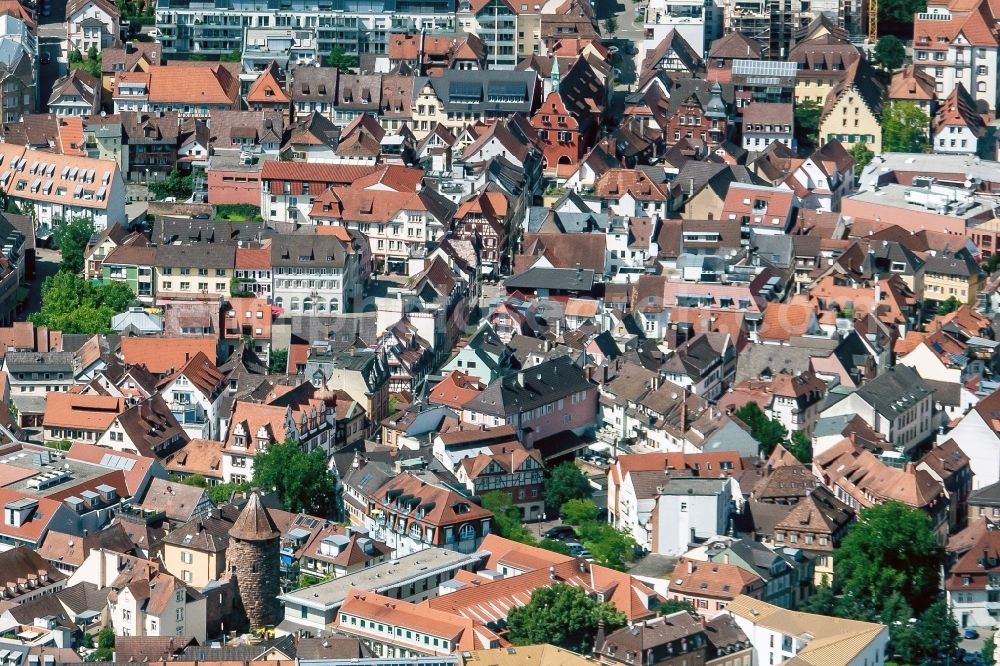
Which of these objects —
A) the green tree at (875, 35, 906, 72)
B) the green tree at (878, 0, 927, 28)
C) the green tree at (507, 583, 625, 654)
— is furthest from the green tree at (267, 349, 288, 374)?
the green tree at (878, 0, 927, 28)

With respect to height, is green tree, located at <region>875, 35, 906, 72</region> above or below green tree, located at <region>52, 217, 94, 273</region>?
above

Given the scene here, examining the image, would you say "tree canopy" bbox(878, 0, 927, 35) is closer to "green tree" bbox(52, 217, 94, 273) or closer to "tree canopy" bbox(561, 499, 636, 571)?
"green tree" bbox(52, 217, 94, 273)

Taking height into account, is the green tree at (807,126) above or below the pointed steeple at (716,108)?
below

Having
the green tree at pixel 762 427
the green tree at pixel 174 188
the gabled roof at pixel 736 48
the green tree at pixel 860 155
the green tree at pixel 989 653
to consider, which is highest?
the gabled roof at pixel 736 48

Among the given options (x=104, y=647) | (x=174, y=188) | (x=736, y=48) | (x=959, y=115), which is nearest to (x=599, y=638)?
(x=104, y=647)

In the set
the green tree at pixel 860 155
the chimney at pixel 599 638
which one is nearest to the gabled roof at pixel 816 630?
the chimney at pixel 599 638

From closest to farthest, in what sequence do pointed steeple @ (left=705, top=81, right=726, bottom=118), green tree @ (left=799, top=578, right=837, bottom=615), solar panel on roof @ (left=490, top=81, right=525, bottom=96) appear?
1. green tree @ (left=799, top=578, right=837, bottom=615)
2. pointed steeple @ (left=705, top=81, right=726, bottom=118)
3. solar panel on roof @ (left=490, top=81, right=525, bottom=96)

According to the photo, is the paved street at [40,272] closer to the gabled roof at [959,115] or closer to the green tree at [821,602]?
the green tree at [821,602]

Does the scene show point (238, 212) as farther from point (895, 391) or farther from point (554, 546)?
point (554, 546)
